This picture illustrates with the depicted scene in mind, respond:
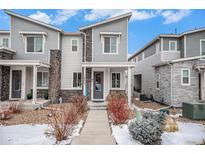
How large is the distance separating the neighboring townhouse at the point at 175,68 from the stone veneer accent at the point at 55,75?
756 centimetres

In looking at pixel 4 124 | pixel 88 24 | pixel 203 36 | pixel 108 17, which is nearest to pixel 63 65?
pixel 88 24

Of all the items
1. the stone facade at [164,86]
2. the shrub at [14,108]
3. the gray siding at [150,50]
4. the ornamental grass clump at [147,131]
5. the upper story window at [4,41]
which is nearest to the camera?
the ornamental grass clump at [147,131]

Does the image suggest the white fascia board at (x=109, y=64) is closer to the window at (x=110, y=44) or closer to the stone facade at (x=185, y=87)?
the window at (x=110, y=44)

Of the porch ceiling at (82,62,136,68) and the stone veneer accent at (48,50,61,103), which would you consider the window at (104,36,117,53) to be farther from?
the stone veneer accent at (48,50,61,103)

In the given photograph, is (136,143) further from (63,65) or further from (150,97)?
(150,97)

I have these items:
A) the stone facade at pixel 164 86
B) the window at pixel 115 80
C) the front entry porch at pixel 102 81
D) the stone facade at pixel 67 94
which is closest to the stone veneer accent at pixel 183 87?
the stone facade at pixel 164 86

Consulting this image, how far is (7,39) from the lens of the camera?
48.3 ft

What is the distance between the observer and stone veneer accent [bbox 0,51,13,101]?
40.1 feet

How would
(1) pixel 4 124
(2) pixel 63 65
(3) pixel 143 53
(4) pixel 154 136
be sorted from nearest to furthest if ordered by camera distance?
1. (4) pixel 154 136
2. (1) pixel 4 124
3. (2) pixel 63 65
4. (3) pixel 143 53

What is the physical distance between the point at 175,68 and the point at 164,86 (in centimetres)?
177

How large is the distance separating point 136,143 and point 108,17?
389 inches

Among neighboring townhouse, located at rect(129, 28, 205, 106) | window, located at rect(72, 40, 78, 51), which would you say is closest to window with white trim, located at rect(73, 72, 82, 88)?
window, located at rect(72, 40, 78, 51)

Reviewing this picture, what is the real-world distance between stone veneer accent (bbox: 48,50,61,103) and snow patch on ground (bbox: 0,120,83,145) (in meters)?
5.78

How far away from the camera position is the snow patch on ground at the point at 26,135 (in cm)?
578
